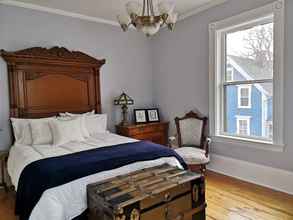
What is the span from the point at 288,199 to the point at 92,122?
291cm

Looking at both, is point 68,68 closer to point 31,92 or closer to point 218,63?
point 31,92

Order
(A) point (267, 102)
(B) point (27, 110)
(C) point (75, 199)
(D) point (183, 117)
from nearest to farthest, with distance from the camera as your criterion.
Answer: (C) point (75, 199)
(A) point (267, 102)
(B) point (27, 110)
(D) point (183, 117)

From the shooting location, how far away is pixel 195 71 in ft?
13.2

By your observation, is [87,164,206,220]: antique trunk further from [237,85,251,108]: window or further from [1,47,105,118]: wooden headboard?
[1,47,105,118]: wooden headboard

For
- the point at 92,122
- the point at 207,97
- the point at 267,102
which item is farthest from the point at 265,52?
the point at 92,122

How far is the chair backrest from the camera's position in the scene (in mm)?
3820

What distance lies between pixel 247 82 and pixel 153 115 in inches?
79.5

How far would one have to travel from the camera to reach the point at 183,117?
4.14 metres

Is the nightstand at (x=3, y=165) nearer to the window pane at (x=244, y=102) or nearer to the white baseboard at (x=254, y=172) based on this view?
the white baseboard at (x=254, y=172)

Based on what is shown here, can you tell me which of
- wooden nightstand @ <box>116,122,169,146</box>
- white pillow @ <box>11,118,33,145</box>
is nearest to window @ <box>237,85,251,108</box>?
wooden nightstand @ <box>116,122,169,146</box>

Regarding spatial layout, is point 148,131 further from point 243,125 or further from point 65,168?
point 65,168

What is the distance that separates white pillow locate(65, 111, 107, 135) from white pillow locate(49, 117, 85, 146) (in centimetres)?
38

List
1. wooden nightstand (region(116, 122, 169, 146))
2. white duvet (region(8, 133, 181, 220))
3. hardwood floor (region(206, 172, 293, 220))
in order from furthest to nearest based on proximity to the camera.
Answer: wooden nightstand (region(116, 122, 169, 146)), hardwood floor (region(206, 172, 293, 220)), white duvet (region(8, 133, 181, 220))

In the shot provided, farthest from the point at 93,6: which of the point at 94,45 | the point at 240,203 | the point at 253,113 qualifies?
the point at 240,203
